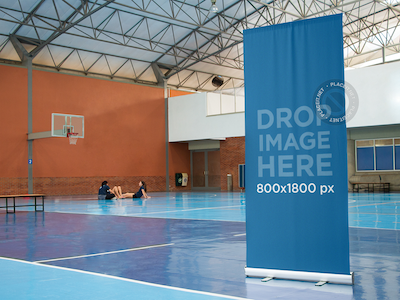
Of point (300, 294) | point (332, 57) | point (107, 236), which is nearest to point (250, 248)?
point (300, 294)

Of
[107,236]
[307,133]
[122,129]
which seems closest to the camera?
[307,133]

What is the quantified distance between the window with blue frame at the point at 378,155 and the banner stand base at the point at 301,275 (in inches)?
1053

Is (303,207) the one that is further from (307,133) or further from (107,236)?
(107,236)

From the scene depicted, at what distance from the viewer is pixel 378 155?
1156 inches

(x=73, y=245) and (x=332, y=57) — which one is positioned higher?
(x=332, y=57)

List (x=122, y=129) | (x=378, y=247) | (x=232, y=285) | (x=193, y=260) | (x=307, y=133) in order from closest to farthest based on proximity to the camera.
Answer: (x=232, y=285), (x=307, y=133), (x=193, y=260), (x=378, y=247), (x=122, y=129)

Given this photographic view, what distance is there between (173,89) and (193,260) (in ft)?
105

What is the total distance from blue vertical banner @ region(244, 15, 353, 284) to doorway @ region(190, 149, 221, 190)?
30.6 m

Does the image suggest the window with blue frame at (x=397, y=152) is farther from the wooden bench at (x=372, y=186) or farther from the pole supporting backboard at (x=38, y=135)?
the pole supporting backboard at (x=38, y=135)

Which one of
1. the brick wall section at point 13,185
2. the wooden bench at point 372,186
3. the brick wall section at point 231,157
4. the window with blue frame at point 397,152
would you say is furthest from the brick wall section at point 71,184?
the window with blue frame at point 397,152

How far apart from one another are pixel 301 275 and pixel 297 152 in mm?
1265

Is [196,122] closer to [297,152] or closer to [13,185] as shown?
[13,185]

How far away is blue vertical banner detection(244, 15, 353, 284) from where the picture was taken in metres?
4.40

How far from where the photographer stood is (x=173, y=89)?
121ft
